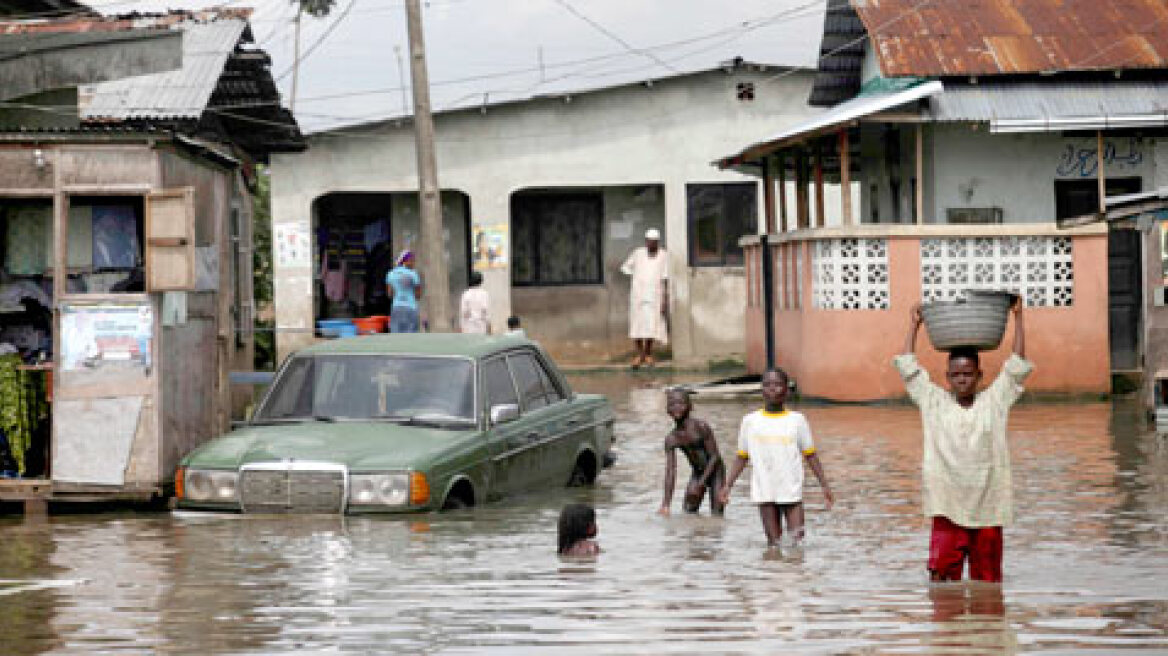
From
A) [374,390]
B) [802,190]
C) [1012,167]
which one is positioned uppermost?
[1012,167]

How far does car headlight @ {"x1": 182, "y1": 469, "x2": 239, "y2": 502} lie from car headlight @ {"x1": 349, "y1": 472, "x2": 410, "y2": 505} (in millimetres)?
790

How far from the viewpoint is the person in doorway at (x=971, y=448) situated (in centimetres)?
885

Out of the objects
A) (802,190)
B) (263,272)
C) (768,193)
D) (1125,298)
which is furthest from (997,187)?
(263,272)

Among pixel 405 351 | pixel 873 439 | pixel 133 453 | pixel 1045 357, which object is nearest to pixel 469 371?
pixel 405 351

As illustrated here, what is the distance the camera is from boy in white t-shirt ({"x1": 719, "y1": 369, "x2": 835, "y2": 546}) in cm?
1134

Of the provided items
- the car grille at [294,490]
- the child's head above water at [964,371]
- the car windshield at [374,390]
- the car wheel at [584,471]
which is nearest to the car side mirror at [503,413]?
the car windshield at [374,390]

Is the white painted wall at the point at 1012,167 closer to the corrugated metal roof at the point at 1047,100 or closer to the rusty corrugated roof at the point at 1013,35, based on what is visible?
the corrugated metal roof at the point at 1047,100

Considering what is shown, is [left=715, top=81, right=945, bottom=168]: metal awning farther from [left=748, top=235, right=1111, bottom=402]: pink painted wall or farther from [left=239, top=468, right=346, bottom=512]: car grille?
[left=239, top=468, right=346, bottom=512]: car grille

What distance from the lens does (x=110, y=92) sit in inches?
854

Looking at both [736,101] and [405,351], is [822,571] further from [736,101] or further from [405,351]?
[736,101]

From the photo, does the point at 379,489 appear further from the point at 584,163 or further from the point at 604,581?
the point at 584,163

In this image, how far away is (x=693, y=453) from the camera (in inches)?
518

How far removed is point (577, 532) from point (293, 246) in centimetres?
2274

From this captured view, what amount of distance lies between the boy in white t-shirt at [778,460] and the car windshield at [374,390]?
242cm
